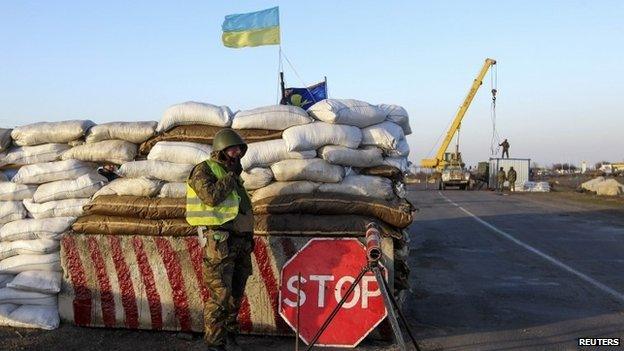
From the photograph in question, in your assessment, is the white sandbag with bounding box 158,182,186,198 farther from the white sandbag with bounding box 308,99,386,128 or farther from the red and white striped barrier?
the white sandbag with bounding box 308,99,386,128

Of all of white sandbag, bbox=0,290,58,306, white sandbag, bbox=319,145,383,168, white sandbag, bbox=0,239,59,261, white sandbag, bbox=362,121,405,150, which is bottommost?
white sandbag, bbox=0,290,58,306

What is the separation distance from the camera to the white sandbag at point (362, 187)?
5.88 m

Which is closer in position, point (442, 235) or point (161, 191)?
point (161, 191)

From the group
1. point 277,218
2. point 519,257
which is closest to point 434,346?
point 277,218

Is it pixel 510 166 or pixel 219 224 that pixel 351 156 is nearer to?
pixel 219 224

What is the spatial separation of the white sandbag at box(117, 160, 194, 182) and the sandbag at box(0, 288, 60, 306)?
4.46ft

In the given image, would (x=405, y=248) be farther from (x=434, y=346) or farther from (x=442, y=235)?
(x=442, y=235)

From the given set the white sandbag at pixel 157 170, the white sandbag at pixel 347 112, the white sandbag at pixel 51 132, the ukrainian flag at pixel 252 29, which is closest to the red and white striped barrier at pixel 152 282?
the white sandbag at pixel 157 170

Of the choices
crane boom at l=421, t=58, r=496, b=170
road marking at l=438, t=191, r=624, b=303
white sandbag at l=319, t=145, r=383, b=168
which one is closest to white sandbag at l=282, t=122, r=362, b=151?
white sandbag at l=319, t=145, r=383, b=168

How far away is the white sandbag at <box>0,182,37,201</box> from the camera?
248 inches

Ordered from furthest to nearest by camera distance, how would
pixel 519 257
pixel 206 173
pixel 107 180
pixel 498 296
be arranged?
1. pixel 519 257
2. pixel 498 296
3. pixel 107 180
4. pixel 206 173

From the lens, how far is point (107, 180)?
6.34 meters

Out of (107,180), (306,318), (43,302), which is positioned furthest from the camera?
(107,180)

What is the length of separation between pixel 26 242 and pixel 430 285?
188 inches
